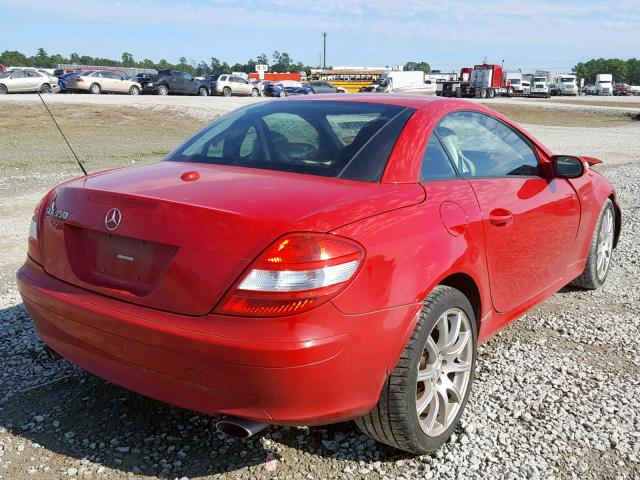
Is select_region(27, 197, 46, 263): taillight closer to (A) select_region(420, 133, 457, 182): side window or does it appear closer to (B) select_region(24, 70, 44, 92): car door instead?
(A) select_region(420, 133, 457, 182): side window

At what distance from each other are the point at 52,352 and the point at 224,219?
130 centimetres

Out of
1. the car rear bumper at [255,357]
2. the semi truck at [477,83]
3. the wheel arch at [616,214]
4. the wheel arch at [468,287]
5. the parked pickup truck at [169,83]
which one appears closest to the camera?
the car rear bumper at [255,357]

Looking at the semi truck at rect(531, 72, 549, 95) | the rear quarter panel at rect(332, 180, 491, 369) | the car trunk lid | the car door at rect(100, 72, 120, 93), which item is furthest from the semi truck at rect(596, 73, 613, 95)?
the car trunk lid

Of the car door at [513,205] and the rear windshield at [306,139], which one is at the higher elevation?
the rear windshield at [306,139]

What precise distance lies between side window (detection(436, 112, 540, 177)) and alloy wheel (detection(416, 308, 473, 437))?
33.8 inches

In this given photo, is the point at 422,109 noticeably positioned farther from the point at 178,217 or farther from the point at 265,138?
the point at 178,217

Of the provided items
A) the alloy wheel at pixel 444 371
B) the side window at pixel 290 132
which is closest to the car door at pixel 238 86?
the side window at pixel 290 132

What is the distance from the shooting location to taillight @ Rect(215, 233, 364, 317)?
2.25m

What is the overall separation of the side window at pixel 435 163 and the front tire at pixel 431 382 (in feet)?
1.93

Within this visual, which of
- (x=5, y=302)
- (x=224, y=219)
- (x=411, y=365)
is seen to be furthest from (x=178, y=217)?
(x=5, y=302)

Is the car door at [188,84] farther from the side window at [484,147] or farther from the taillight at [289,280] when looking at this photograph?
the taillight at [289,280]

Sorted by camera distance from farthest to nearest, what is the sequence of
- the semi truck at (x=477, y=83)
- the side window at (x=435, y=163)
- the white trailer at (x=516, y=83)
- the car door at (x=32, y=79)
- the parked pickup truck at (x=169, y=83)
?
the white trailer at (x=516, y=83), the semi truck at (x=477, y=83), the parked pickup truck at (x=169, y=83), the car door at (x=32, y=79), the side window at (x=435, y=163)

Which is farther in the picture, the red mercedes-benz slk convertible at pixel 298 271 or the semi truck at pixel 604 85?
the semi truck at pixel 604 85

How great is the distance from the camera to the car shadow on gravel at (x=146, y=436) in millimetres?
2727
